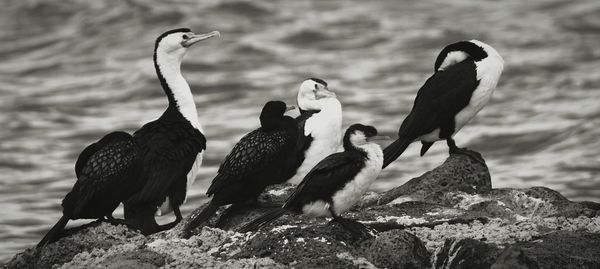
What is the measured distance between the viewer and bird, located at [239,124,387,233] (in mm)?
8609

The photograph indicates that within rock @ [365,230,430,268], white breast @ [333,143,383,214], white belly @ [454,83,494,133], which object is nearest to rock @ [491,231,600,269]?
rock @ [365,230,430,268]

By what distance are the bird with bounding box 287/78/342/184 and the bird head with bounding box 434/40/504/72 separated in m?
0.90

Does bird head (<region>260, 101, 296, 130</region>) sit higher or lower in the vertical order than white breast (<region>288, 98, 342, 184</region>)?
higher

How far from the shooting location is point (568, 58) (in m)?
27.0

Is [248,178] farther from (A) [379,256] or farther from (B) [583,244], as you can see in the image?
(B) [583,244]

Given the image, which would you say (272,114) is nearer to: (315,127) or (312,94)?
(315,127)

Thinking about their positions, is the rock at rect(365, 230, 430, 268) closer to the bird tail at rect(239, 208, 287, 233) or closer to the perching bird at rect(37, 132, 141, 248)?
the bird tail at rect(239, 208, 287, 233)

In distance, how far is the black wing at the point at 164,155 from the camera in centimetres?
985

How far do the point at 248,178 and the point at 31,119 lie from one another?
16021 mm

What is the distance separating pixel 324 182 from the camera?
8617 mm

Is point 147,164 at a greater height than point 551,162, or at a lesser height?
greater

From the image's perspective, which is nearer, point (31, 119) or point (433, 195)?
point (433, 195)

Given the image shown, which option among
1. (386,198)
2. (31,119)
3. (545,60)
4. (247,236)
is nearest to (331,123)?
(386,198)

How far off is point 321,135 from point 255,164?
1361 mm
